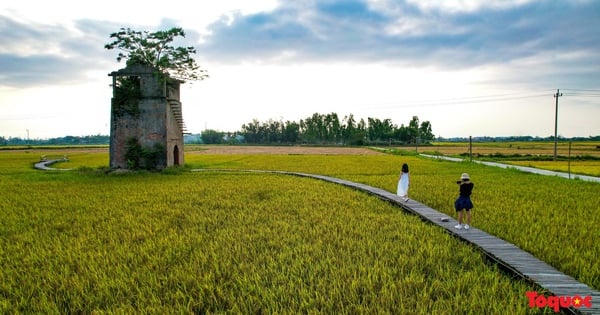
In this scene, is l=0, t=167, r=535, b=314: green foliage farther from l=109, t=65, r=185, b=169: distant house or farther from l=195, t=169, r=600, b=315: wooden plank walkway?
l=109, t=65, r=185, b=169: distant house

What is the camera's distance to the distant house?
2327 cm

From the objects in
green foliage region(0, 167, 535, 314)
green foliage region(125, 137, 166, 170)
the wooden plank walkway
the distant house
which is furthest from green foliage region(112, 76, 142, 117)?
the wooden plank walkway

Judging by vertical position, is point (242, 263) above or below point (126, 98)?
below

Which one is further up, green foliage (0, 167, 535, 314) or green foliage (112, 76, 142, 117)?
green foliage (112, 76, 142, 117)

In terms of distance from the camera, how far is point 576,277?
5.04 meters

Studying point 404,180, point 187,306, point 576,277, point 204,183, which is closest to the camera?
point 187,306

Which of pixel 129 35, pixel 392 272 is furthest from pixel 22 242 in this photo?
pixel 129 35

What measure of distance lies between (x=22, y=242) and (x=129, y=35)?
67.5 ft

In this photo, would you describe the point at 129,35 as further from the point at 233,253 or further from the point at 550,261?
the point at 550,261

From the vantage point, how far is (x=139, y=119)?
77.0 ft

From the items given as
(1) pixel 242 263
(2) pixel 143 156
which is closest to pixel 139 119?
(2) pixel 143 156

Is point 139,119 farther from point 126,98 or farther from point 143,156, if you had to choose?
point 143,156

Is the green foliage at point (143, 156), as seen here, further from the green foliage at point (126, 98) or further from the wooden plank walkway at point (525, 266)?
the wooden plank walkway at point (525, 266)

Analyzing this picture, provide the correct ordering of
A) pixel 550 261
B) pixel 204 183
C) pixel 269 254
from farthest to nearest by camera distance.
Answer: pixel 204 183 → pixel 269 254 → pixel 550 261
